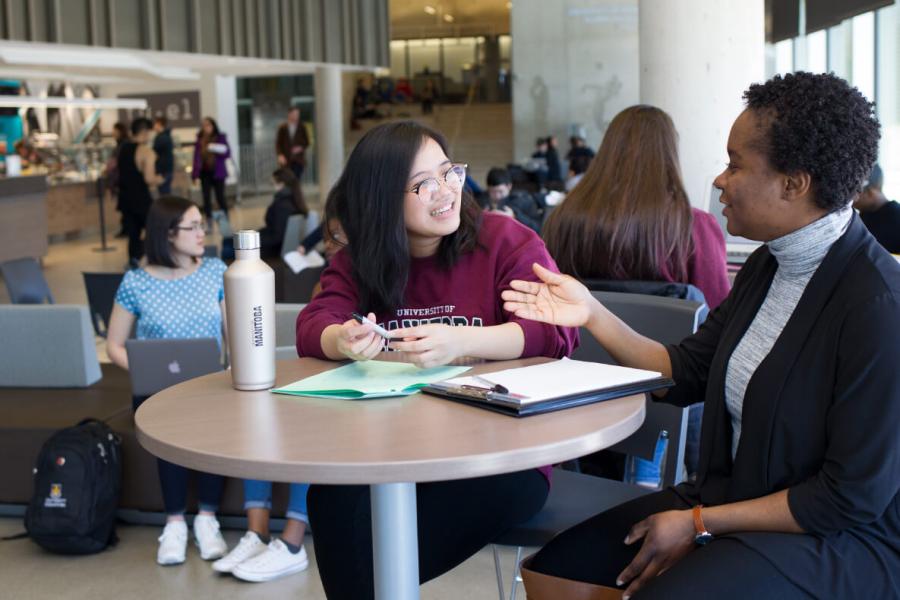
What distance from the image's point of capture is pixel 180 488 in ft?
10.7

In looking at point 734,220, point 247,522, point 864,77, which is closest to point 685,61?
point 247,522

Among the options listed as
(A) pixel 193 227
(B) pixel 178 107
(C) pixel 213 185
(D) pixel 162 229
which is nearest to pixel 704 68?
(A) pixel 193 227

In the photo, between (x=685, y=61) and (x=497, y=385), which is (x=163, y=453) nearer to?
(x=497, y=385)

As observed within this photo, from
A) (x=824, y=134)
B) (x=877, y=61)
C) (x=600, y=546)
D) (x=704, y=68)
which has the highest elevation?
(x=877, y=61)

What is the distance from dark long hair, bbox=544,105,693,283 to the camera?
3029mm

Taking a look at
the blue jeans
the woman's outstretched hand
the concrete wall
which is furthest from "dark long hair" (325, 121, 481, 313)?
the concrete wall

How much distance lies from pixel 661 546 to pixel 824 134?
0.67 metres

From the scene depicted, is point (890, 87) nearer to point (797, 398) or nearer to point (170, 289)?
point (170, 289)

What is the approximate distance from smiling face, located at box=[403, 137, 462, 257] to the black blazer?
70 cm

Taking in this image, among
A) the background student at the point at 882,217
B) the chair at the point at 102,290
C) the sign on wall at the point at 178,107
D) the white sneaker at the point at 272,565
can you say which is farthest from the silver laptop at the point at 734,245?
the sign on wall at the point at 178,107

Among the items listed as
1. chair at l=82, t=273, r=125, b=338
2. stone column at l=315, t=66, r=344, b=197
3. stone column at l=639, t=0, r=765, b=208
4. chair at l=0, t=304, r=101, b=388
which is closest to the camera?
chair at l=0, t=304, r=101, b=388

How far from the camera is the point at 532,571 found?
1746 mm

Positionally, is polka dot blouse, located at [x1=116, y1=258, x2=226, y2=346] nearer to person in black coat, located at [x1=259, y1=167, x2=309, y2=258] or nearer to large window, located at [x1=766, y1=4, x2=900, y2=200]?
person in black coat, located at [x1=259, y1=167, x2=309, y2=258]

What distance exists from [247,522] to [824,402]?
2.36 m
